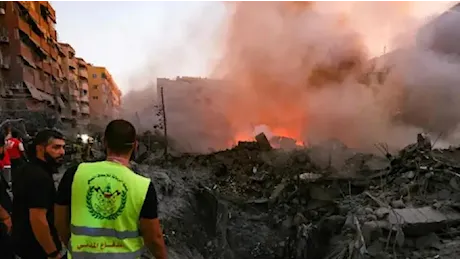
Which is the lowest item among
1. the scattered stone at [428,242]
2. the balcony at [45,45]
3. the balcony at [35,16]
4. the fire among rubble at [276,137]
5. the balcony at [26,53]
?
the scattered stone at [428,242]

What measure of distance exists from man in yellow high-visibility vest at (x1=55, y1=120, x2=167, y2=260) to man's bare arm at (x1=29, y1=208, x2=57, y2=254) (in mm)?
542

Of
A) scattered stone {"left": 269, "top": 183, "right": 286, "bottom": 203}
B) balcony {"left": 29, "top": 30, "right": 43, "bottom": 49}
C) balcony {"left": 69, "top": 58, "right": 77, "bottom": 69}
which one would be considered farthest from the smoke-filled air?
balcony {"left": 69, "top": 58, "right": 77, "bottom": 69}

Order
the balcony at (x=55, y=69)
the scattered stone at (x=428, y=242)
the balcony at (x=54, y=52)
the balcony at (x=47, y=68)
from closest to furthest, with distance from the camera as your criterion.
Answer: the scattered stone at (x=428, y=242) → the balcony at (x=47, y=68) → the balcony at (x=55, y=69) → the balcony at (x=54, y=52)

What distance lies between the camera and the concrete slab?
21.7 feet

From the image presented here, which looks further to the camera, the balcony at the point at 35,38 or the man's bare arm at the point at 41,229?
the balcony at the point at 35,38

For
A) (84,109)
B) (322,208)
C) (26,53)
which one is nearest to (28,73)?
(26,53)

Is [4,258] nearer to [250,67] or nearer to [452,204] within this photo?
[452,204]

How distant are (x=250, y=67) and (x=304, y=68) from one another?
3400 millimetres

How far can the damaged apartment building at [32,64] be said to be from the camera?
98.2 ft

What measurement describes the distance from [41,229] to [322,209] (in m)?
8.20

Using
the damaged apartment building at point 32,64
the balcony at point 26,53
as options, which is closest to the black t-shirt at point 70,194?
the damaged apartment building at point 32,64

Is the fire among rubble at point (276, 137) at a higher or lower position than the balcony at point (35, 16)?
lower

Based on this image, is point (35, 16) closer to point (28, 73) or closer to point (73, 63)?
point (28, 73)

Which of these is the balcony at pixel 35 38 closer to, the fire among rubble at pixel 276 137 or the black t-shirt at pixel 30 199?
the fire among rubble at pixel 276 137
